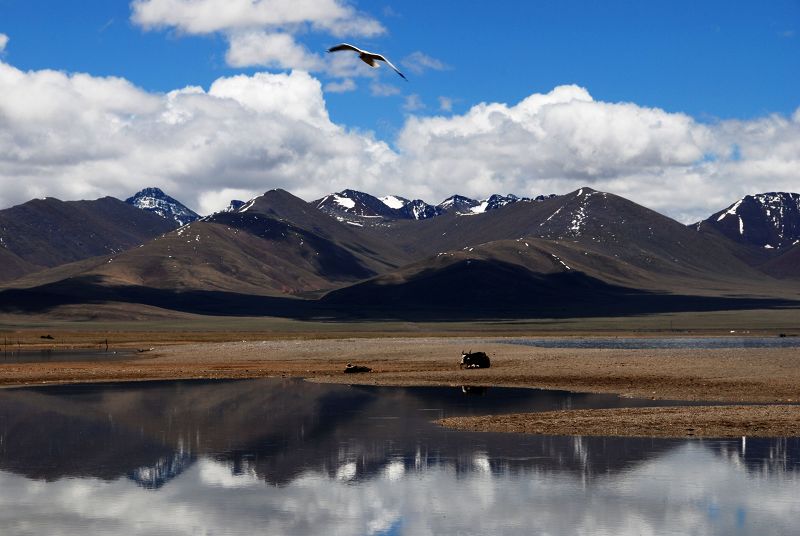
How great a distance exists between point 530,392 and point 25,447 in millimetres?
29327

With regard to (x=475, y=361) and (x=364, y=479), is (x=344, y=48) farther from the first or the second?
(x=475, y=361)

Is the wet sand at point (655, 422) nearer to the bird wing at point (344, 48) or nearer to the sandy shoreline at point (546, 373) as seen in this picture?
the sandy shoreline at point (546, 373)

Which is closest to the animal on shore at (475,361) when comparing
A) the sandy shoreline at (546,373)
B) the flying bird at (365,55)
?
the sandy shoreline at (546,373)

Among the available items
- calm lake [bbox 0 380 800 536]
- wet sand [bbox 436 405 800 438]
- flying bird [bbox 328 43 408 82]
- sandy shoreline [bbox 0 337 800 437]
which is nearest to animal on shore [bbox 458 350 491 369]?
sandy shoreline [bbox 0 337 800 437]

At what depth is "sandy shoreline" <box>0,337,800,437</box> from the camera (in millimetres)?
43153

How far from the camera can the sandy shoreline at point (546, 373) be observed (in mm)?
43153

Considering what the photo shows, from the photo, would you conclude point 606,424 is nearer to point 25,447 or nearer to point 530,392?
point 530,392

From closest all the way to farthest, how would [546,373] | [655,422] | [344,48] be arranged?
[344,48], [655,422], [546,373]

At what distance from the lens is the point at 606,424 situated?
42250mm

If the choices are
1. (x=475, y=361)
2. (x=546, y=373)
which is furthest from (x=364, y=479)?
(x=475, y=361)

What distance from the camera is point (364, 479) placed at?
31.7 meters

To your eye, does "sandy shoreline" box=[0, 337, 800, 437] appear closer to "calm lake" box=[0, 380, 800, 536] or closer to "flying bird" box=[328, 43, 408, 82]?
"calm lake" box=[0, 380, 800, 536]

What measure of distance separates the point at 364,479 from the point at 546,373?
136ft

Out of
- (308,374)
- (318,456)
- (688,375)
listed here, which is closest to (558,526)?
(318,456)
